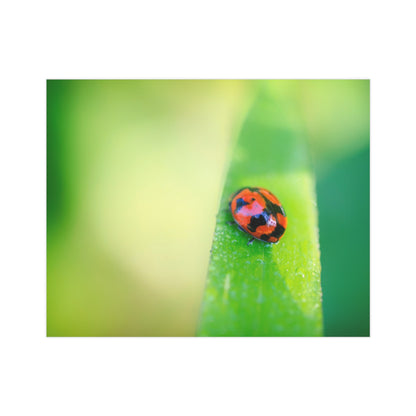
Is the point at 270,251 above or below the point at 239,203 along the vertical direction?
below

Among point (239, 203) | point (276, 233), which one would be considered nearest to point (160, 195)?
point (239, 203)

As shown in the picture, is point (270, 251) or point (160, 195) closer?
point (270, 251)

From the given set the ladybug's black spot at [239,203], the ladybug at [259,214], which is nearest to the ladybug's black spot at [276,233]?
the ladybug at [259,214]

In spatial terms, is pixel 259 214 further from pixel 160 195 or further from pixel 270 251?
pixel 160 195

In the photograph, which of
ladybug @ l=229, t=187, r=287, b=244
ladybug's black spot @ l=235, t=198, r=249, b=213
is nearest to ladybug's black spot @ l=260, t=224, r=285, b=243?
ladybug @ l=229, t=187, r=287, b=244

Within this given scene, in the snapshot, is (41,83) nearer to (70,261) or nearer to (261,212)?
(70,261)

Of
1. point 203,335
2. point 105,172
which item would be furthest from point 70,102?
point 203,335

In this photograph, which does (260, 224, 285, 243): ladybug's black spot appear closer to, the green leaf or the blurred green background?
the green leaf
